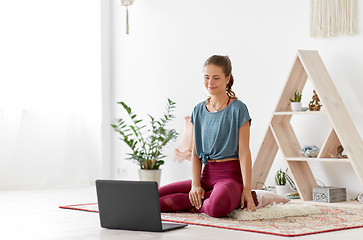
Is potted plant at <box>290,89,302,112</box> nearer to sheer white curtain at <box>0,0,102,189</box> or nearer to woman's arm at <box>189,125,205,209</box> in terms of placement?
woman's arm at <box>189,125,205,209</box>

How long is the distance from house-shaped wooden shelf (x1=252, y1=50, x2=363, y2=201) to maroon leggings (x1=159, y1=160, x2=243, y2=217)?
33.5 inches

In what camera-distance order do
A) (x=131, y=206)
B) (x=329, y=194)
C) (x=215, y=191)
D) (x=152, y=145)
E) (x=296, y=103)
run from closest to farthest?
(x=131, y=206)
(x=215, y=191)
(x=329, y=194)
(x=296, y=103)
(x=152, y=145)

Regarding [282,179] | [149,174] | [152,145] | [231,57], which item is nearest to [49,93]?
[152,145]

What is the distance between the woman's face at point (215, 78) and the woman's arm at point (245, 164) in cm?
24

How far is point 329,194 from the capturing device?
405cm

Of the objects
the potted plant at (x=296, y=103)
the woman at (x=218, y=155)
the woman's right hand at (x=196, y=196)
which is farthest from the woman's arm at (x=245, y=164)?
the potted plant at (x=296, y=103)

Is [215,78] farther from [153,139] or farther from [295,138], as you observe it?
[153,139]

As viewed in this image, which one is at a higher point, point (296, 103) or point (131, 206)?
point (296, 103)

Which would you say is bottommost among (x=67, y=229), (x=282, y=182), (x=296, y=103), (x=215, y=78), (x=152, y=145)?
(x=67, y=229)

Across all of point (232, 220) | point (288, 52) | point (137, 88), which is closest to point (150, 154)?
point (137, 88)

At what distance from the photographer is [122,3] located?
19.4 ft

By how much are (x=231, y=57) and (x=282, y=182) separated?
43.7 inches

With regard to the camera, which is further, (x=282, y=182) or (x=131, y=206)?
(x=282, y=182)

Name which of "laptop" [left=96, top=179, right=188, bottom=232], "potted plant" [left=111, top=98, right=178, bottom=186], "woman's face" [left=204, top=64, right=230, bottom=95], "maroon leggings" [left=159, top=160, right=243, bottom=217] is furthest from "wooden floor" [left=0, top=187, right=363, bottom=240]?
"potted plant" [left=111, top=98, right=178, bottom=186]
